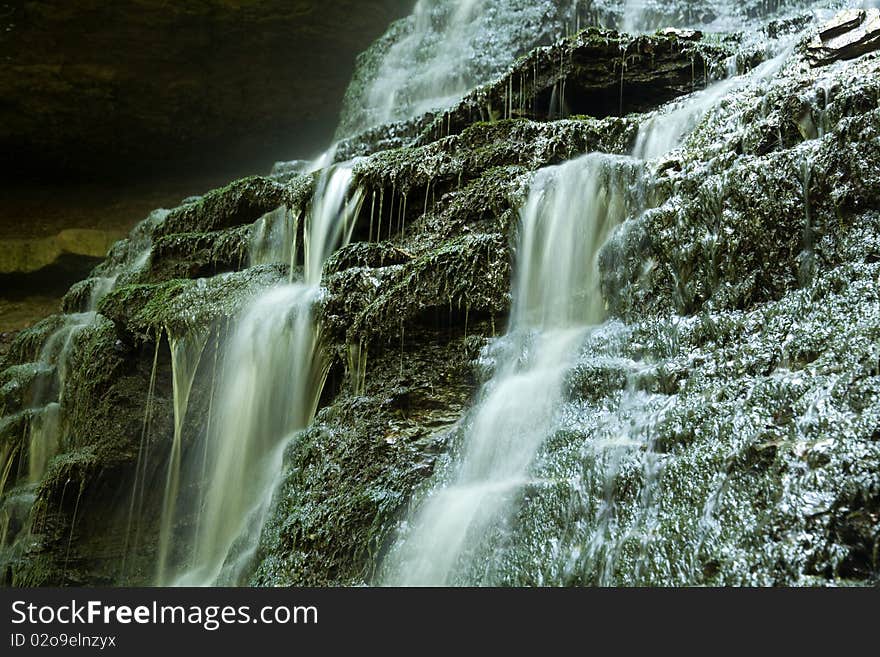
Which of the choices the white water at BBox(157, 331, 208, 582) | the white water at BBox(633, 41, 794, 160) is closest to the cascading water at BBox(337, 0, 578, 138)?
the white water at BBox(633, 41, 794, 160)

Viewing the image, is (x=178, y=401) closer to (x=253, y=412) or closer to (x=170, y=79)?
(x=253, y=412)

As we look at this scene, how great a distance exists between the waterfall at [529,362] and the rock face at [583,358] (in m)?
0.14

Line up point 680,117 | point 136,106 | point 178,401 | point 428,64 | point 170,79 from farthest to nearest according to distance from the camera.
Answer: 1. point 136,106
2. point 170,79
3. point 428,64
4. point 178,401
5. point 680,117

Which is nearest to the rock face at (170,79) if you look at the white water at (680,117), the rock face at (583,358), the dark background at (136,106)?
the dark background at (136,106)

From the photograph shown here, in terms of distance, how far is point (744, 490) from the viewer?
336 cm

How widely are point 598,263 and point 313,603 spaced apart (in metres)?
3.06

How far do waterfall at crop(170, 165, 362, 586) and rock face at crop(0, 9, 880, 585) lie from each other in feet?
0.83

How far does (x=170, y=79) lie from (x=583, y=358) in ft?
43.0

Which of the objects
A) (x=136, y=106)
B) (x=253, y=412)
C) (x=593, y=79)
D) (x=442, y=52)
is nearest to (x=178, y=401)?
(x=253, y=412)

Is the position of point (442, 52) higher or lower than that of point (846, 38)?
higher

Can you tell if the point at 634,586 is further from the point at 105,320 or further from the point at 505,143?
the point at 105,320

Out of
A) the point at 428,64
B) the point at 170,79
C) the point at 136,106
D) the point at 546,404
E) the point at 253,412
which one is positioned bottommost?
the point at 253,412

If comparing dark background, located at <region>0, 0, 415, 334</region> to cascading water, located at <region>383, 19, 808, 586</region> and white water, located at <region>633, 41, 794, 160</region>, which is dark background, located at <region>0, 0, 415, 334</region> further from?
cascading water, located at <region>383, 19, 808, 586</region>

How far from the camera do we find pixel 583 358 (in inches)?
186
